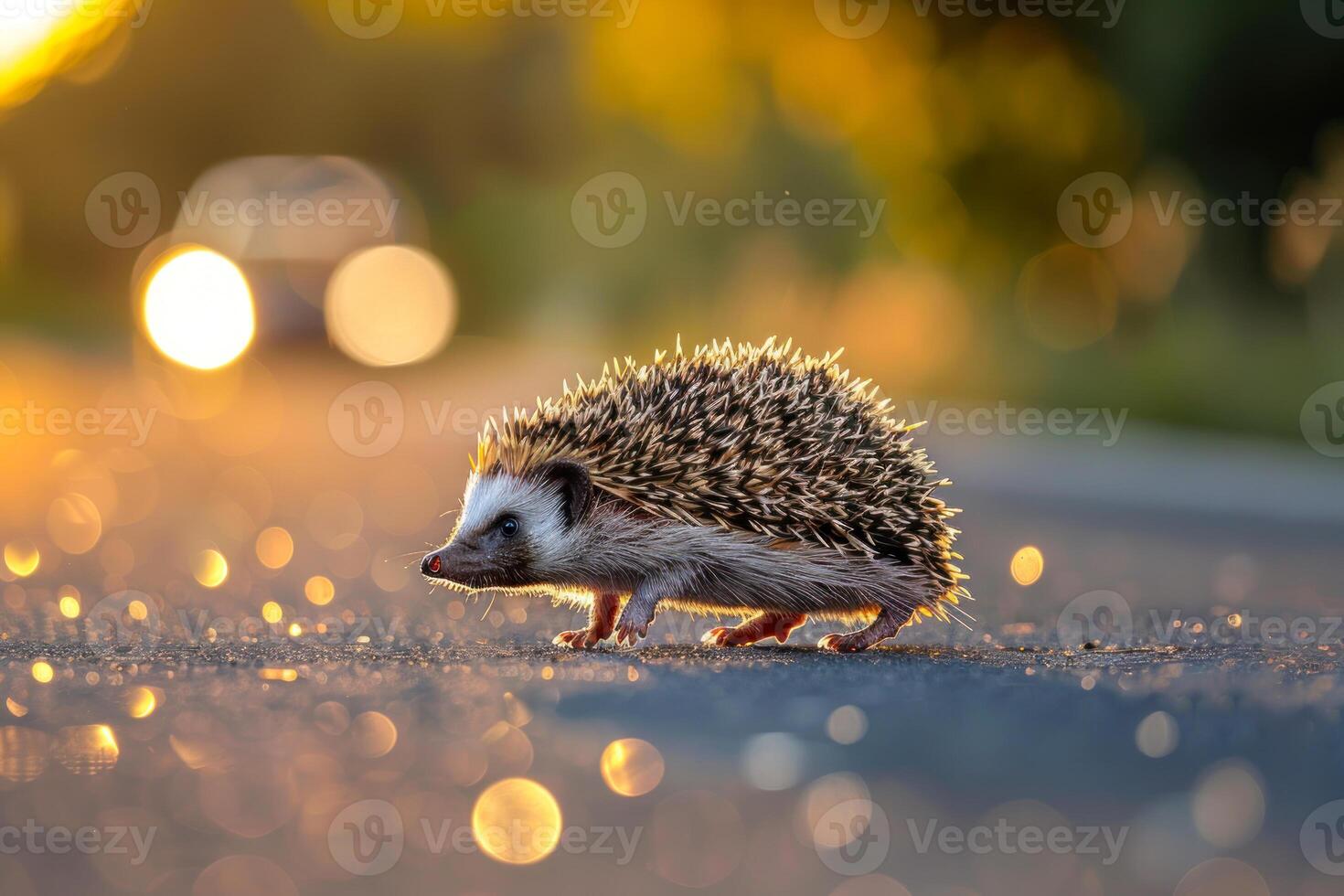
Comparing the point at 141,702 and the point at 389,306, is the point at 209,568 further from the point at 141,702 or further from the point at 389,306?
the point at 389,306

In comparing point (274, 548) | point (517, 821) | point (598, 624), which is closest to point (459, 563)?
point (598, 624)

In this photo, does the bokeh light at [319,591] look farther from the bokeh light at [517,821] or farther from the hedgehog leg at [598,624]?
the bokeh light at [517,821]

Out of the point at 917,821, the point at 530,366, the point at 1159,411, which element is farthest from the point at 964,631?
the point at 530,366

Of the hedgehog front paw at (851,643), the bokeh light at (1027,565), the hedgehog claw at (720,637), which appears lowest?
the hedgehog claw at (720,637)

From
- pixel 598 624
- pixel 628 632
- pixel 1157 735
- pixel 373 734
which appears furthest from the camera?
pixel 598 624

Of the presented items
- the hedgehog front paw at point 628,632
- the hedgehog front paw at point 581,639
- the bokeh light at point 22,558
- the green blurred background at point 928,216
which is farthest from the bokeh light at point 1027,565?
the green blurred background at point 928,216

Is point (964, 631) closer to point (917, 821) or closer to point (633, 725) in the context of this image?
point (633, 725)
